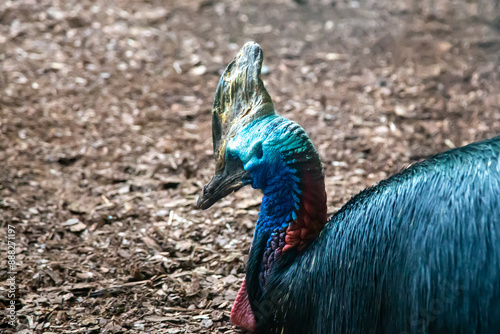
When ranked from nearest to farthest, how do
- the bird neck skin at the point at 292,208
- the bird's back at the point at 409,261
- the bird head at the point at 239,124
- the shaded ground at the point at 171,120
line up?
1. the bird's back at the point at 409,261
2. the bird neck skin at the point at 292,208
3. the bird head at the point at 239,124
4. the shaded ground at the point at 171,120

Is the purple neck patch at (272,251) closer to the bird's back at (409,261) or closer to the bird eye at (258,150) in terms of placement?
the bird's back at (409,261)

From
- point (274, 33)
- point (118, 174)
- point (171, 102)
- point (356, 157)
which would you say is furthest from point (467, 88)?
point (118, 174)

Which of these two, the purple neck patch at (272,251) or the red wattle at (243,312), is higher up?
the purple neck patch at (272,251)

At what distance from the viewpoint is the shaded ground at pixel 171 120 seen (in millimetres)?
3191

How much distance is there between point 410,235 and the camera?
6.95 feet

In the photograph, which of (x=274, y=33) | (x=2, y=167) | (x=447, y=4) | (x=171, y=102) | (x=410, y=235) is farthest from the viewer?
(x=447, y=4)

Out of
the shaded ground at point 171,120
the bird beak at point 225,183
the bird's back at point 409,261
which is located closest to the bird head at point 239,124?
the bird beak at point 225,183

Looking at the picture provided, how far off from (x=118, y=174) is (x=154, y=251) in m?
0.93

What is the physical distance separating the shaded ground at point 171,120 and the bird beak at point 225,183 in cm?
63

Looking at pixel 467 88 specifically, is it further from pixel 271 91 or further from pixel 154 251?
pixel 154 251

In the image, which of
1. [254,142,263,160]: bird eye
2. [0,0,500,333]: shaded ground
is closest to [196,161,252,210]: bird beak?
[254,142,263,160]: bird eye

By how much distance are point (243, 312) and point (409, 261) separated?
0.91m

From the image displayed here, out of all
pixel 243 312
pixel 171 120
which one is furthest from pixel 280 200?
pixel 171 120

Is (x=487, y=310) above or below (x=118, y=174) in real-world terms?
above
